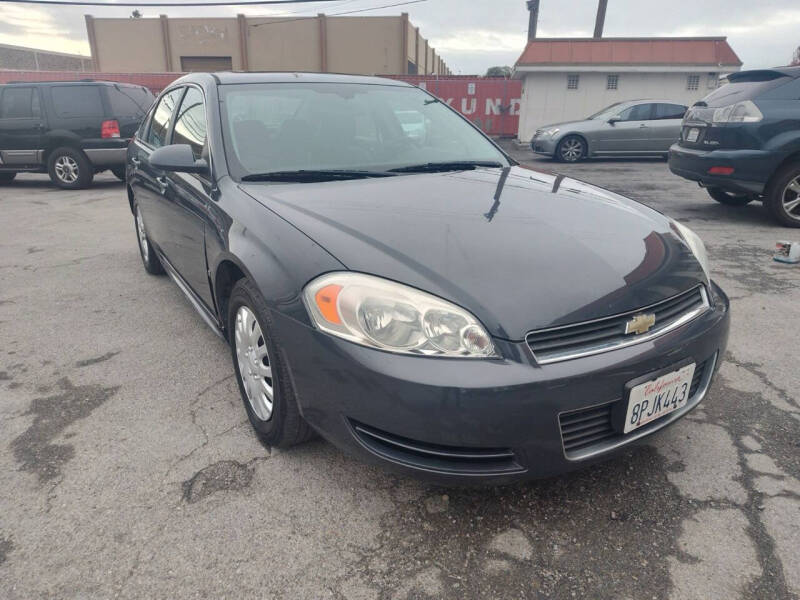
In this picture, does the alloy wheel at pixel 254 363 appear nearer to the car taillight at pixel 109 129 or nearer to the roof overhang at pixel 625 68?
the car taillight at pixel 109 129

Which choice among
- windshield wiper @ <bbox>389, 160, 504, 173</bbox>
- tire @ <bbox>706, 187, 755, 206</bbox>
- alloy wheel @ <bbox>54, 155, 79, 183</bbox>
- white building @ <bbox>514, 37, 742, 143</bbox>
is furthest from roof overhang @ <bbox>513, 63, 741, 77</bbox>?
windshield wiper @ <bbox>389, 160, 504, 173</bbox>

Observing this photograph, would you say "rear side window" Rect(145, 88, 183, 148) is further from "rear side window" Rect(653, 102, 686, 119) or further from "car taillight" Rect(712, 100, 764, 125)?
"rear side window" Rect(653, 102, 686, 119)

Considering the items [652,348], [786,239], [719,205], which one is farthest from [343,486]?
[719,205]

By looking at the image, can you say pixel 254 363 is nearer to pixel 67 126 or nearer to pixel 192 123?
pixel 192 123

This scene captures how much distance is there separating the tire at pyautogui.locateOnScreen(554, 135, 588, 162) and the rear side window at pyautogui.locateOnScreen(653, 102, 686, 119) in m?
1.67

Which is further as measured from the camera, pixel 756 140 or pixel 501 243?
pixel 756 140

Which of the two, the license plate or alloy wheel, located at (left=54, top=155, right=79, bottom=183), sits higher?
the license plate

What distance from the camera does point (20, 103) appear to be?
31.1ft

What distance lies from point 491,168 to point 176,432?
1978 mm

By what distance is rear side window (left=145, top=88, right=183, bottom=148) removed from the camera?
3.70 metres

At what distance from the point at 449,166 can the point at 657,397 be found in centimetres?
157

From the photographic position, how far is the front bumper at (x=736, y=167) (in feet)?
19.3

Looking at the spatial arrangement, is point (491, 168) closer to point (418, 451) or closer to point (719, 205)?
point (418, 451)

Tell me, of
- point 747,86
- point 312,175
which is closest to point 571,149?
point 747,86
